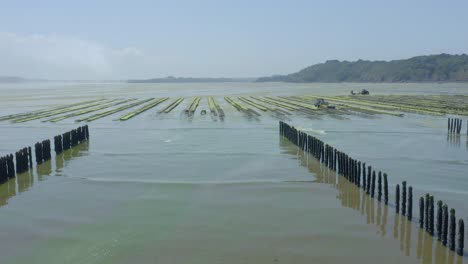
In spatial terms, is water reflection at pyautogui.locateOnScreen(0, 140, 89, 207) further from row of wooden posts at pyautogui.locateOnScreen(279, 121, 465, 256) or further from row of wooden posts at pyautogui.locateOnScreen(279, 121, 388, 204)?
row of wooden posts at pyautogui.locateOnScreen(279, 121, 465, 256)

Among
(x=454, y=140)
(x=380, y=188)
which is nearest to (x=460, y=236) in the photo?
(x=380, y=188)

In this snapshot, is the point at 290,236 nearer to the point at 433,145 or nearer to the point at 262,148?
the point at 262,148

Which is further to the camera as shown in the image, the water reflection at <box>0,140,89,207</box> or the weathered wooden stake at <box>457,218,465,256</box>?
the water reflection at <box>0,140,89,207</box>

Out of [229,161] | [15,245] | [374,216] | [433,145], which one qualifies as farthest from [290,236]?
[433,145]

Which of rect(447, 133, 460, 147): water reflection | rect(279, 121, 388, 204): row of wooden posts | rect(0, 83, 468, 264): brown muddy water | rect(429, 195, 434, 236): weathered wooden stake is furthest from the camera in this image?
rect(447, 133, 460, 147): water reflection

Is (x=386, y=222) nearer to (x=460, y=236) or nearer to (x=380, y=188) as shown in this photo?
(x=380, y=188)

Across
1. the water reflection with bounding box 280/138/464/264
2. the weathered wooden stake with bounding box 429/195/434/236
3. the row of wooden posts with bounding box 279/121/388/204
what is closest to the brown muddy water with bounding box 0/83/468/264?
the water reflection with bounding box 280/138/464/264

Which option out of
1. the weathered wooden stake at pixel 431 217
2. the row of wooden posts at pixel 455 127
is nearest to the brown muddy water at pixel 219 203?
the weathered wooden stake at pixel 431 217
